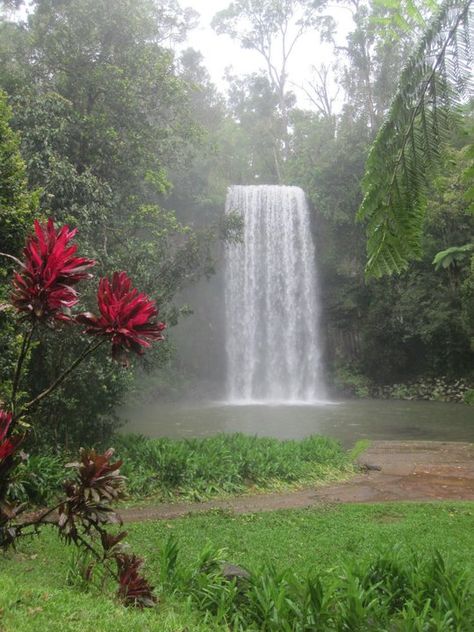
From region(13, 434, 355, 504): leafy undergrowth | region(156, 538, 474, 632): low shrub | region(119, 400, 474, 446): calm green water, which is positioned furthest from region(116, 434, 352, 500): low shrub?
region(119, 400, 474, 446): calm green water

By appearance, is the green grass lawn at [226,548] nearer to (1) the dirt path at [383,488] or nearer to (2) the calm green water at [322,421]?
(1) the dirt path at [383,488]

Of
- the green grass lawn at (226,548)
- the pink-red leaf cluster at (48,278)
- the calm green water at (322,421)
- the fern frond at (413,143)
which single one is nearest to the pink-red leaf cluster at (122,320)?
the pink-red leaf cluster at (48,278)

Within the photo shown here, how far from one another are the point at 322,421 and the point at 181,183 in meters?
12.8

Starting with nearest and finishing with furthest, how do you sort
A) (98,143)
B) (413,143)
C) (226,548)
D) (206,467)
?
(413,143) → (226,548) → (206,467) → (98,143)

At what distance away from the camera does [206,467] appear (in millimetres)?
7625

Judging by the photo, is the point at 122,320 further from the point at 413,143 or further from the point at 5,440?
the point at 413,143

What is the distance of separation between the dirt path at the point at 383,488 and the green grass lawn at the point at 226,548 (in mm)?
473

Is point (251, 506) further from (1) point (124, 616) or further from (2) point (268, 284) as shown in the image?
(2) point (268, 284)

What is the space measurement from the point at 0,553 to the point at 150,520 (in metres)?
1.85

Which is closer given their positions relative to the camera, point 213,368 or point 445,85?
point 445,85

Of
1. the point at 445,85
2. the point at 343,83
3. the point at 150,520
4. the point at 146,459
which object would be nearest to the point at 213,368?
the point at 343,83

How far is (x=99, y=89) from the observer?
10.9m

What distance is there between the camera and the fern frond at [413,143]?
3197 millimetres

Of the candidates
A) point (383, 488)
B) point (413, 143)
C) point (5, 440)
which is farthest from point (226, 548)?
point (383, 488)
